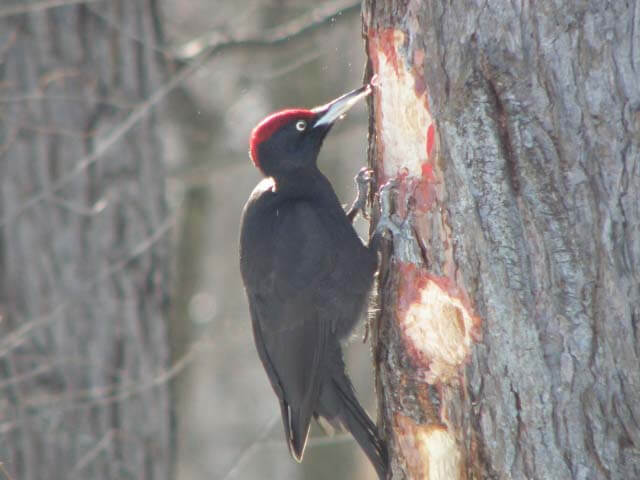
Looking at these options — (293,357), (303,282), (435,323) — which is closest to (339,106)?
(303,282)

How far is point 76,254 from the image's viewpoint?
482cm

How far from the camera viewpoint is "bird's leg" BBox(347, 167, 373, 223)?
397 cm

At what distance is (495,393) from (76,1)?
9.69 ft

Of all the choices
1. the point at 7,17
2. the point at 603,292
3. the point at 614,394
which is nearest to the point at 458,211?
the point at 603,292

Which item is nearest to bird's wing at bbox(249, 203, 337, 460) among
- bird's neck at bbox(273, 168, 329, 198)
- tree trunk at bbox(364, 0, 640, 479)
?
bird's neck at bbox(273, 168, 329, 198)

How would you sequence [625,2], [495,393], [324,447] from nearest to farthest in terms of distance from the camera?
1. [625,2]
2. [495,393]
3. [324,447]

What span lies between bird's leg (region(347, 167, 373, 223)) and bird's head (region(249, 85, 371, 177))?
302 mm

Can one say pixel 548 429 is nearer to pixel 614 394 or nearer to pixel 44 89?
pixel 614 394

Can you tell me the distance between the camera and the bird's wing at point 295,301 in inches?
168

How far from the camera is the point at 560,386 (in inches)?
108

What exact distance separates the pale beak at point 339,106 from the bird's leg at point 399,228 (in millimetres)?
408

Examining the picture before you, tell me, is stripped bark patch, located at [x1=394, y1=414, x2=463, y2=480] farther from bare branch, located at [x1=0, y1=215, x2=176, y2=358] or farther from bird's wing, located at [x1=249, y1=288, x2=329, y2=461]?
bare branch, located at [x1=0, y1=215, x2=176, y2=358]

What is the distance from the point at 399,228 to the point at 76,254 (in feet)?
6.61

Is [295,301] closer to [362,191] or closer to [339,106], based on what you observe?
[362,191]
